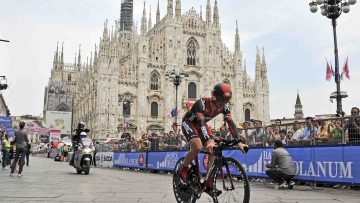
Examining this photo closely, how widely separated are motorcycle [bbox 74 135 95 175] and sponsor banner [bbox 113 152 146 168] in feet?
15.0

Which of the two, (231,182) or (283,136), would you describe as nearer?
(231,182)

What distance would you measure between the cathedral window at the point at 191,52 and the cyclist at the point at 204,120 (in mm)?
50169

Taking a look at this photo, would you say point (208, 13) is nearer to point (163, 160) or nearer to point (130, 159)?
point (130, 159)

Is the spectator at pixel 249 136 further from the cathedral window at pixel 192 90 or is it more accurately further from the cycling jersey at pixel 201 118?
the cathedral window at pixel 192 90

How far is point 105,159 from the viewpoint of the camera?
2348 centimetres

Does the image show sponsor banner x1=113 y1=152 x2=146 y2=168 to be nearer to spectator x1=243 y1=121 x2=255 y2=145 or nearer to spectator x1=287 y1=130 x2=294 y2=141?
spectator x1=243 y1=121 x2=255 y2=145

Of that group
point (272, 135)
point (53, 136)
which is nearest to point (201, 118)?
point (272, 135)

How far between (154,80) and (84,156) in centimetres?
4026

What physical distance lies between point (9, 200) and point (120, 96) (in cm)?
4467

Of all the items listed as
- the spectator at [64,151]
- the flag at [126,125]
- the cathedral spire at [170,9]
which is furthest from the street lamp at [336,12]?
the cathedral spire at [170,9]

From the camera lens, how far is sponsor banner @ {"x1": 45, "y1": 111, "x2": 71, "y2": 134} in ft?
188

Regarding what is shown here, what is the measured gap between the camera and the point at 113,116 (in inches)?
1924

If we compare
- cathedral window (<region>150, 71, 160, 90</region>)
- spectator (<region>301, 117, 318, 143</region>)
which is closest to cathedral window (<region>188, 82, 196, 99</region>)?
cathedral window (<region>150, 71, 160, 90</region>)

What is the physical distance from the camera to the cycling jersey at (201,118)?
483cm
